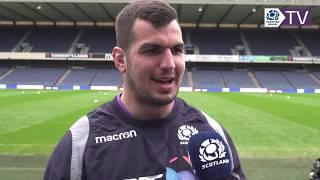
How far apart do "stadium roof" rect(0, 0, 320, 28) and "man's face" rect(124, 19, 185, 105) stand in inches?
1785

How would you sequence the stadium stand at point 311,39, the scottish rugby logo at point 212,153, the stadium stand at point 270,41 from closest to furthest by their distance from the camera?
the scottish rugby logo at point 212,153 → the stadium stand at point 270,41 → the stadium stand at point 311,39

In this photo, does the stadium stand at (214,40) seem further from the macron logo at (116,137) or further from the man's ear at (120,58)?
the macron logo at (116,137)

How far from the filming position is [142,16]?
223 cm

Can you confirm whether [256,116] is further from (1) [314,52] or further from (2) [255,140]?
(1) [314,52]

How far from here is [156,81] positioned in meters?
2.22

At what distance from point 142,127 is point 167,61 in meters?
0.36

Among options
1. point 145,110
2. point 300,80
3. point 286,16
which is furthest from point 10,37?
point 145,110

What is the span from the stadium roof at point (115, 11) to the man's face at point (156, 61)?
45349mm

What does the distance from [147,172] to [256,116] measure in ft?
67.0

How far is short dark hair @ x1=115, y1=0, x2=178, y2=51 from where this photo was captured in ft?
7.29

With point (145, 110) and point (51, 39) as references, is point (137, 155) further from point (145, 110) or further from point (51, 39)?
point (51, 39)

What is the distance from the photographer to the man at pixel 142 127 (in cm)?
219

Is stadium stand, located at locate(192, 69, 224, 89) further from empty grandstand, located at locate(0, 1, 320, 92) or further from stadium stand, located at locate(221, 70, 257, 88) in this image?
stadium stand, located at locate(221, 70, 257, 88)

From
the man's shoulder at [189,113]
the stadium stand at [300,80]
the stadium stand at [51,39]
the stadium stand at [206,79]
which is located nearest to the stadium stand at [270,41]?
the stadium stand at [300,80]
